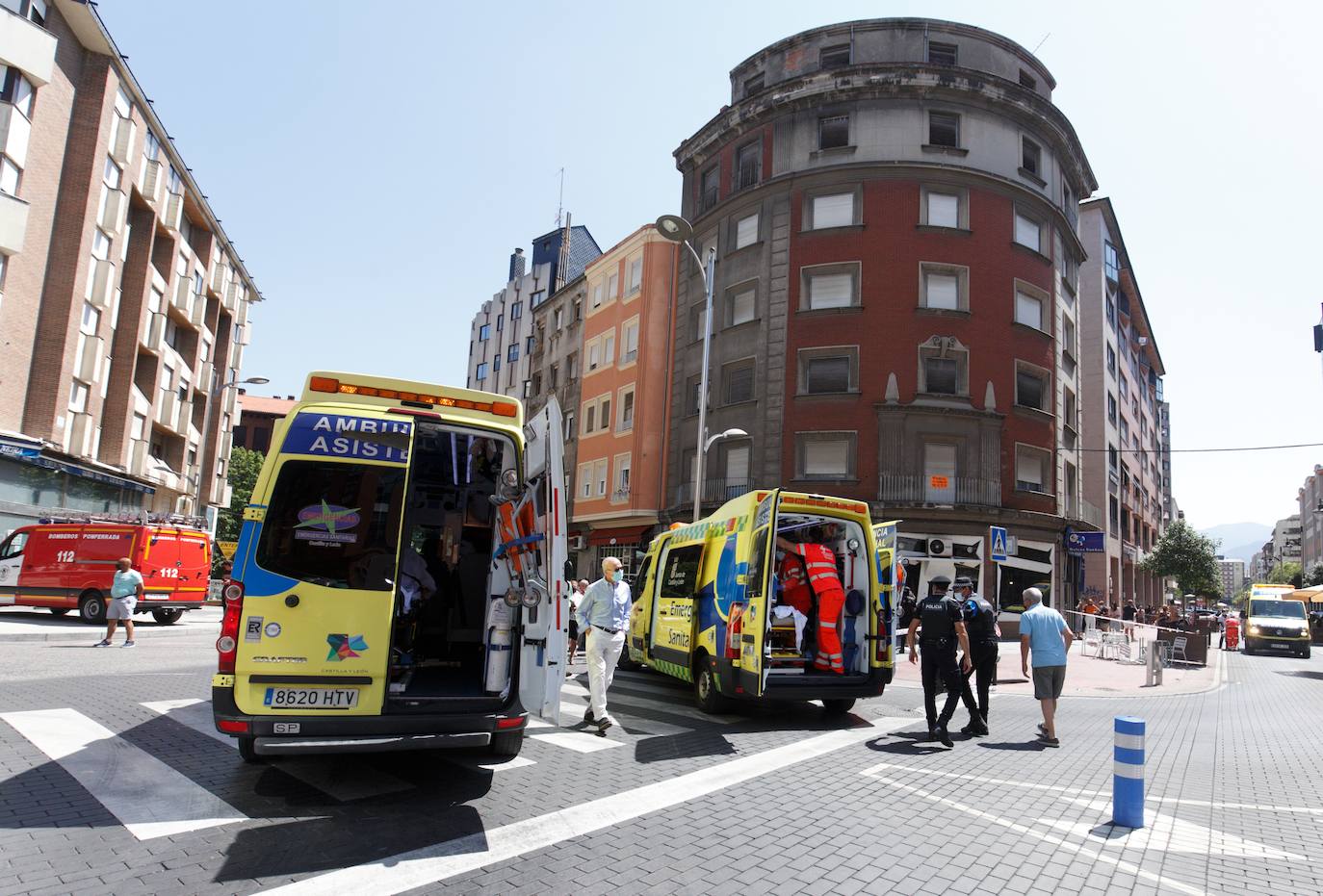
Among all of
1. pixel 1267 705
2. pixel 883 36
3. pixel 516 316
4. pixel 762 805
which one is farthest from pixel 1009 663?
pixel 516 316

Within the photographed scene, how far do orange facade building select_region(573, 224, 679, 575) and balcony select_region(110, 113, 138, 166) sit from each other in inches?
750

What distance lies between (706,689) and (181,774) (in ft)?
18.6

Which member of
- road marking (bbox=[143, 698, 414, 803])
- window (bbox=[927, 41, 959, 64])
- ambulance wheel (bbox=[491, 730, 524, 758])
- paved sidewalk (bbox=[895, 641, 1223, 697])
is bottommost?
paved sidewalk (bbox=[895, 641, 1223, 697])

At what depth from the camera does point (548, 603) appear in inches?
234

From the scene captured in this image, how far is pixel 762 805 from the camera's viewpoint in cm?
581

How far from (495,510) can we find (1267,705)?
46.0ft

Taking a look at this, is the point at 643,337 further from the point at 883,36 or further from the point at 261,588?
the point at 261,588

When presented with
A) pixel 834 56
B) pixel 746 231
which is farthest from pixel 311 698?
pixel 834 56

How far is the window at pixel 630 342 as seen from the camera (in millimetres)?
34906

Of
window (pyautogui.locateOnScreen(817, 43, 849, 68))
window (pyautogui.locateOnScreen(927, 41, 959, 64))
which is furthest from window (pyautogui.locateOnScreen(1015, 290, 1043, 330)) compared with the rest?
window (pyautogui.locateOnScreen(817, 43, 849, 68))

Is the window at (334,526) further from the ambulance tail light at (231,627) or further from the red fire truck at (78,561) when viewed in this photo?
the red fire truck at (78,561)

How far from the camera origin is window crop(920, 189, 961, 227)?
28094 millimetres

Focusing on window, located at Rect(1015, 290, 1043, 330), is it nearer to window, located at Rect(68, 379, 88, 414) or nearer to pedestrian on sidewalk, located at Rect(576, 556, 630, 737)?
pedestrian on sidewalk, located at Rect(576, 556, 630, 737)

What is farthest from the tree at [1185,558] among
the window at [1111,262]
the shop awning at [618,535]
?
the shop awning at [618,535]
